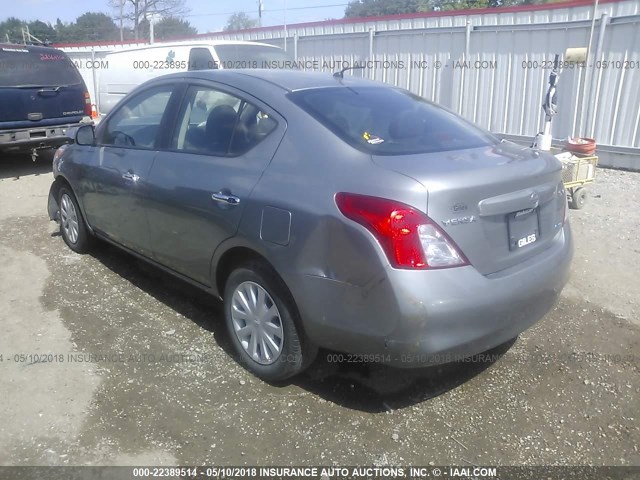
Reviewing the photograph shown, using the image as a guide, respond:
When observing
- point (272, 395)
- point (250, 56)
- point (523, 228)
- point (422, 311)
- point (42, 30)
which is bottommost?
point (272, 395)

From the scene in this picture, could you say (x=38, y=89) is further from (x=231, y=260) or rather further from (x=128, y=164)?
(x=231, y=260)

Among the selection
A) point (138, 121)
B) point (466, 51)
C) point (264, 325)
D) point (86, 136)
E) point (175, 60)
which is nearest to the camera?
point (264, 325)

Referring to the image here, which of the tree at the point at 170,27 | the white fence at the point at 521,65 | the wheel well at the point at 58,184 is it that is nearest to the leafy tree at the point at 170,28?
the tree at the point at 170,27

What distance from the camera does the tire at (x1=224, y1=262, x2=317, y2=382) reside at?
3059mm

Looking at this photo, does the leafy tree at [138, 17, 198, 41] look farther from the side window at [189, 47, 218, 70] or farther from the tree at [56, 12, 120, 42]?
the side window at [189, 47, 218, 70]

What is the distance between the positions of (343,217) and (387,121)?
87cm

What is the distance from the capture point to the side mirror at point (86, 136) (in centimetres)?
473

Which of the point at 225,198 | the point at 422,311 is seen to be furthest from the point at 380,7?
the point at 422,311

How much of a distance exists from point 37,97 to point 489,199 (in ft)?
26.4

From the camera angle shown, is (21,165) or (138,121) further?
(21,165)

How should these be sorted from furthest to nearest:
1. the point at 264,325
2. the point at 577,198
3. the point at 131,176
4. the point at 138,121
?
the point at 577,198, the point at 138,121, the point at 131,176, the point at 264,325

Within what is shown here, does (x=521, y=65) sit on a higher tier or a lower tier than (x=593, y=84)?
higher

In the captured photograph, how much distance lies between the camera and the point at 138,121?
14.3ft

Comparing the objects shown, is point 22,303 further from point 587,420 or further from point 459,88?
point 459,88
